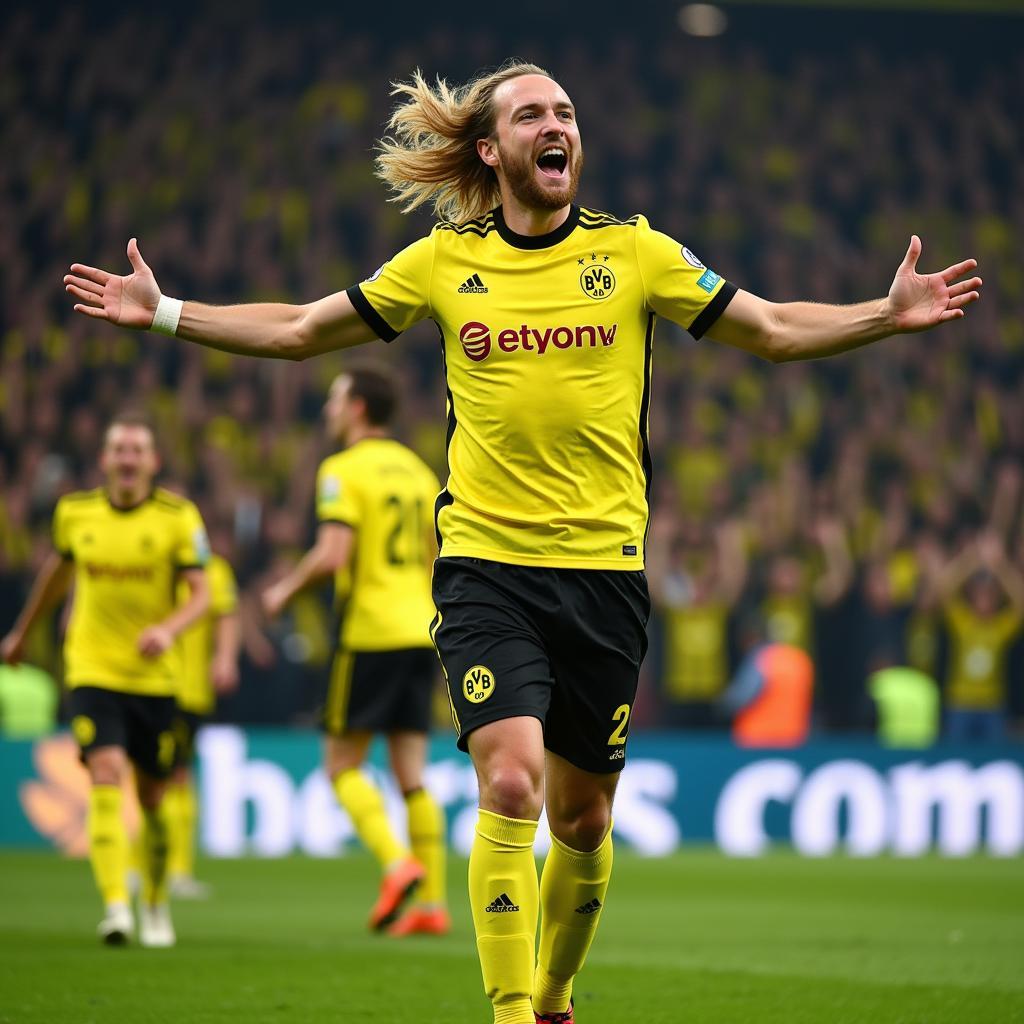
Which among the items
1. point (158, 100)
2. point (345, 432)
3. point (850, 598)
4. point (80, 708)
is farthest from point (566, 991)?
point (158, 100)

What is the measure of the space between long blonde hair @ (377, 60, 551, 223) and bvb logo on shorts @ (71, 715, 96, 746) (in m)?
3.43


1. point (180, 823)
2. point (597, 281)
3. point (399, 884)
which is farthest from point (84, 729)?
point (597, 281)

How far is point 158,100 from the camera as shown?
23891mm

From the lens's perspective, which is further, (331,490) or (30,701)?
(30,701)

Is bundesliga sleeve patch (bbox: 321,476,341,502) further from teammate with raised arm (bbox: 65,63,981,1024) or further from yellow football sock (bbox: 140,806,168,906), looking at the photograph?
teammate with raised arm (bbox: 65,63,981,1024)

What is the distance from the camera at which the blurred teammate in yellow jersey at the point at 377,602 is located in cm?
903

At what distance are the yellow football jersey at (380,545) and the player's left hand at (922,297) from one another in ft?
15.3

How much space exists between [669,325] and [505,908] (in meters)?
18.9

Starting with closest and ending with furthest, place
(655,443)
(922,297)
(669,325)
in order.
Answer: (922,297) < (655,443) < (669,325)

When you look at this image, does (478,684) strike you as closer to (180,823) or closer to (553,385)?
(553,385)

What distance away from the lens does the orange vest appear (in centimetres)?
1681

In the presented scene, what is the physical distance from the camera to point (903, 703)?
55.6ft

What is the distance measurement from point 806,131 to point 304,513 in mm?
11205

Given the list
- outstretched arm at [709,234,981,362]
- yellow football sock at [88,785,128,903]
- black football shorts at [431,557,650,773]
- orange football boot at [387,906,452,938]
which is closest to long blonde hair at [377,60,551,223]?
outstretched arm at [709,234,981,362]
